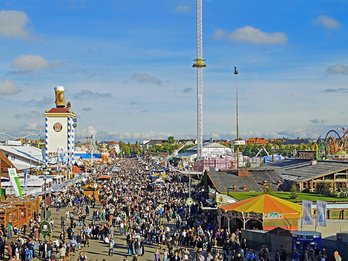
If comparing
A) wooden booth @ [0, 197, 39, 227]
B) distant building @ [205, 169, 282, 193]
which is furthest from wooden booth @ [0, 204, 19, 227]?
distant building @ [205, 169, 282, 193]

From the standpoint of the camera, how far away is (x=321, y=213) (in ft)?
74.3

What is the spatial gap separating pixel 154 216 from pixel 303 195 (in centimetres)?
1231

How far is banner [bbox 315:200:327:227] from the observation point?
73.8 feet

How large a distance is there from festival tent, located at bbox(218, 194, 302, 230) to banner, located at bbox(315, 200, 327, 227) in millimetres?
2919

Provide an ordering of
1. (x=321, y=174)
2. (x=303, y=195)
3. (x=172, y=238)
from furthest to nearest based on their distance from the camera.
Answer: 1. (x=321, y=174)
2. (x=303, y=195)
3. (x=172, y=238)

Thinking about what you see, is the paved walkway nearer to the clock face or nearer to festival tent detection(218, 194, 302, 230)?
festival tent detection(218, 194, 302, 230)

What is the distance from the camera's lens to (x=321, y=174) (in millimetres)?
42344

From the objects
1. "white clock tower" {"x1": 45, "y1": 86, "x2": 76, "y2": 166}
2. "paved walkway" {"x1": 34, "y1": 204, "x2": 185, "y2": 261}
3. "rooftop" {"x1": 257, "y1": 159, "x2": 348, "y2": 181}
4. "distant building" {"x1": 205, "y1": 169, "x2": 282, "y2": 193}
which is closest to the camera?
"paved walkway" {"x1": 34, "y1": 204, "x2": 185, "y2": 261}

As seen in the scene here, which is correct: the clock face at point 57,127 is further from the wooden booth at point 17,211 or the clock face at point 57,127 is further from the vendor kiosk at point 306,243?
the vendor kiosk at point 306,243

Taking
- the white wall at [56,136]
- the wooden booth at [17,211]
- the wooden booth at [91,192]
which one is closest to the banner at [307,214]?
the wooden booth at [17,211]

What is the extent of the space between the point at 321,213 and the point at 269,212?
12.1 ft

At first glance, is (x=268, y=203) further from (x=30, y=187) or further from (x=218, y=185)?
(x=30, y=187)

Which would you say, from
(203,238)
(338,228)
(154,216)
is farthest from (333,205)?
(154,216)

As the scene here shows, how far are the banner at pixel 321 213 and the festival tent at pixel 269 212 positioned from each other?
292 centimetres
